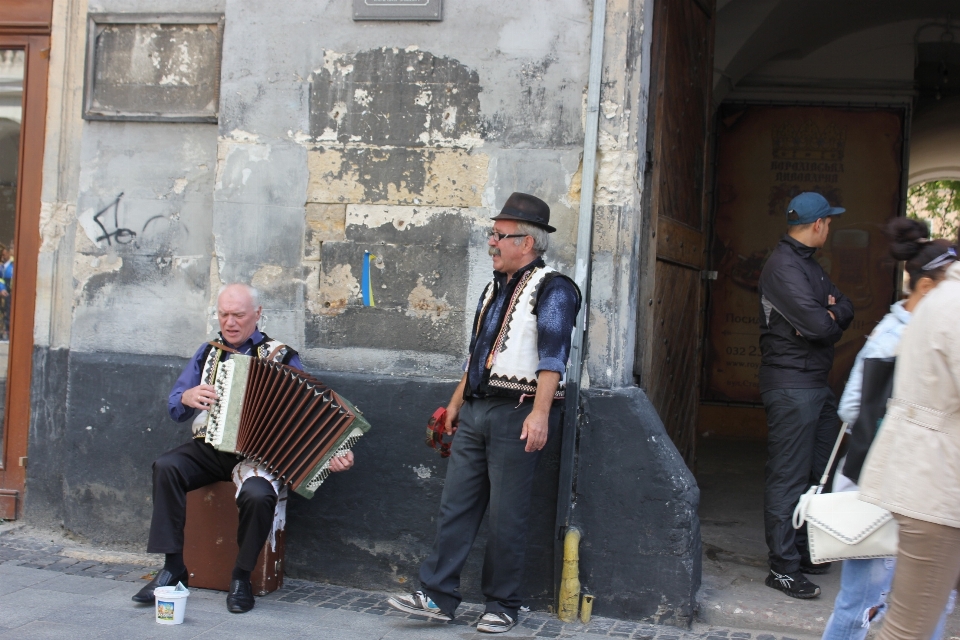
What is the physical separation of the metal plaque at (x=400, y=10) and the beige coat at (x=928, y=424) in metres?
2.71

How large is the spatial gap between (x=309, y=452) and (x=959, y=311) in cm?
261

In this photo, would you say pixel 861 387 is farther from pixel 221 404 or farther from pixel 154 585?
pixel 154 585

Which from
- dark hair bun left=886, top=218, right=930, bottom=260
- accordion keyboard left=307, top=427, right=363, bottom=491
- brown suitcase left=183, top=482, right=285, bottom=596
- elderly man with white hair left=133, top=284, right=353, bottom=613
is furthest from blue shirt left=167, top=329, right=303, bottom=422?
dark hair bun left=886, top=218, right=930, bottom=260

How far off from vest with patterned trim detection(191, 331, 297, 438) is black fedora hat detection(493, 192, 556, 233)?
1.16m

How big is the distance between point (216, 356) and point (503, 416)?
4.49ft

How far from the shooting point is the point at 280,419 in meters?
4.09

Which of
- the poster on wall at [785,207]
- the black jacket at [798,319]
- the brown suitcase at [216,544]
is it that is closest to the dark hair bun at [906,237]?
the black jacket at [798,319]

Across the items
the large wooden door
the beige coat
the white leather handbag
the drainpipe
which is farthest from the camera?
the large wooden door

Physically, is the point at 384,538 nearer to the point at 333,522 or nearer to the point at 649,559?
the point at 333,522

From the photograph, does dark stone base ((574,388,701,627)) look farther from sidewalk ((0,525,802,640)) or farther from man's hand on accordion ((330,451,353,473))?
man's hand on accordion ((330,451,353,473))

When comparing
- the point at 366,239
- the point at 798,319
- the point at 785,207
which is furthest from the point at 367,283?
the point at 785,207

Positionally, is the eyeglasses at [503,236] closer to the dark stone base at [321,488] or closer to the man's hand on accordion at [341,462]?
the dark stone base at [321,488]

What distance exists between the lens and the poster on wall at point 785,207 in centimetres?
862

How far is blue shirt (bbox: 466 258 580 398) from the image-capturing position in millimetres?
3816
